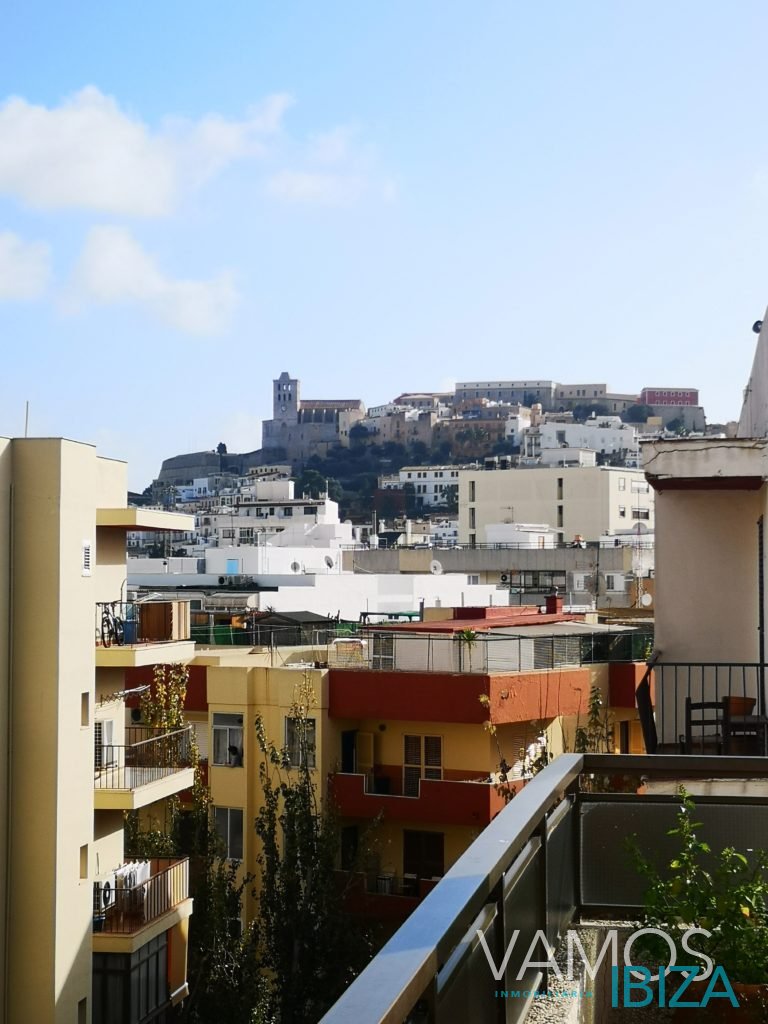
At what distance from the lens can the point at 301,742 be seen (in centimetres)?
2186

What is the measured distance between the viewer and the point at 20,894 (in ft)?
51.6

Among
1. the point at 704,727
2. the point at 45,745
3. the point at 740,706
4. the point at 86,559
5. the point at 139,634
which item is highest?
the point at 86,559

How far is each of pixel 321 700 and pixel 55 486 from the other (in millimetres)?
7547

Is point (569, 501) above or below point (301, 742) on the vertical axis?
above

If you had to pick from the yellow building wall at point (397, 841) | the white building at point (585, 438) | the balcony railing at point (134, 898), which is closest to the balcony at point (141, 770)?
the balcony railing at point (134, 898)

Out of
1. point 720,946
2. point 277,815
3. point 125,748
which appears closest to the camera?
point 720,946

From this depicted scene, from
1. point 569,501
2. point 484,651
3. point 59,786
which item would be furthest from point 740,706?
point 569,501

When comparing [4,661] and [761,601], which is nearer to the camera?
[761,601]

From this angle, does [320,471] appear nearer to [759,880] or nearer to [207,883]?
[207,883]

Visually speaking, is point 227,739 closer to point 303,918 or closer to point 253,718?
point 253,718

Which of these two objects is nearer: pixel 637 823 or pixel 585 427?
pixel 637 823

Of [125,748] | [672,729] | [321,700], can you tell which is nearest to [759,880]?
[672,729]

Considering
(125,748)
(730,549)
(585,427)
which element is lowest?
(125,748)

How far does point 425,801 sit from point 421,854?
114 centimetres
